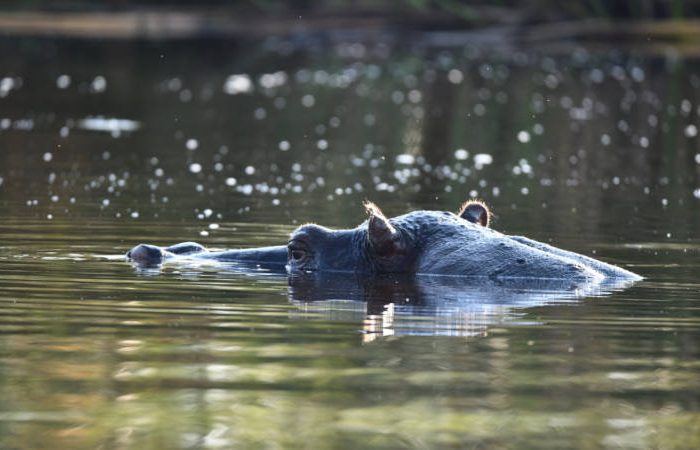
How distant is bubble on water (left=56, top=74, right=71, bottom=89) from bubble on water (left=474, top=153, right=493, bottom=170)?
14.1 m

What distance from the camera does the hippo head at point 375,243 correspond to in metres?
11.2

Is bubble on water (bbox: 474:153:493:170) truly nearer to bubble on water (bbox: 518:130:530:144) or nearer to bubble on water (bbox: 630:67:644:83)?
bubble on water (bbox: 518:130:530:144)

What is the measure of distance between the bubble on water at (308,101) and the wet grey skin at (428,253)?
2177 cm

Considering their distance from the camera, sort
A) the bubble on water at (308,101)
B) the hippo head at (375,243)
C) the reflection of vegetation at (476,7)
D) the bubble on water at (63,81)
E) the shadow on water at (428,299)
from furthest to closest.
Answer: the reflection of vegetation at (476,7) → the bubble on water at (63,81) → the bubble on water at (308,101) → the hippo head at (375,243) → the shadow on water at (428,299)

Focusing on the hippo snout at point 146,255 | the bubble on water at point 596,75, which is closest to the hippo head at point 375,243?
the hippo snout at point 146,255

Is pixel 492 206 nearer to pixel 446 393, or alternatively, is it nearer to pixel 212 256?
pixel 212 256

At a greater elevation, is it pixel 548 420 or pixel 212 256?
pixel 212 256

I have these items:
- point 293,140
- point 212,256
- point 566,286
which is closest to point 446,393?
point 566,286

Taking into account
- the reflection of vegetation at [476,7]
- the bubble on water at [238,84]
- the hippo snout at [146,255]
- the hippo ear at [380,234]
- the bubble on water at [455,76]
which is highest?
the reflection of vegetation at [476,7]

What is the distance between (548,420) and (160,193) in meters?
11.0

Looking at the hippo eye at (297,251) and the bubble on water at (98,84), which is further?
the bubble on water at (98,84)

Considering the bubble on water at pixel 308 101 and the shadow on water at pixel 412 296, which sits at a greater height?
the bubble on water at pixel 308 101

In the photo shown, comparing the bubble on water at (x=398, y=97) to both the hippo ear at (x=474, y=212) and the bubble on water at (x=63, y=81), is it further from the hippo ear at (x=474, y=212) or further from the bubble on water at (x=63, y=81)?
the hippo ear at (x=474, y=212)

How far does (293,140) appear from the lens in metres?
25.5
